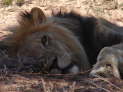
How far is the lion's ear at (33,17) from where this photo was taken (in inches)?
195

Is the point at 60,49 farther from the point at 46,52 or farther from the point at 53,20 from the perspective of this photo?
the point at 53,20

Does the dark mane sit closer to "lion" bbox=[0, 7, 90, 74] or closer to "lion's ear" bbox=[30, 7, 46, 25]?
"lion" bbox=[0, 7, 90, 74]

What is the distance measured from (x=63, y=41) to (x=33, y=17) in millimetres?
467

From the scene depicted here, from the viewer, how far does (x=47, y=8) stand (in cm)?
775

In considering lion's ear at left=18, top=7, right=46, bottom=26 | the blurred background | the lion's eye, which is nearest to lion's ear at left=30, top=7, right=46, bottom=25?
lion's ear at left=18, top=7, right=46, bottom=26

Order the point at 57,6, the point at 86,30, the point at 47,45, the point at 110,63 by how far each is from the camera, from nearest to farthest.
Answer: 1. the point at 110,63
2. the point at 47,45
3. the point at 86,30
4. the point at 57,6

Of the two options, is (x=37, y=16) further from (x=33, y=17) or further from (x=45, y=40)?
(x=45, y=40)

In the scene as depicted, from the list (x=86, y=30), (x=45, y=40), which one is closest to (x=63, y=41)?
(x=45, y=40)

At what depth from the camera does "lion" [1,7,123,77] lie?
4492 millimetres

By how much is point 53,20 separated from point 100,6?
2.77 metres

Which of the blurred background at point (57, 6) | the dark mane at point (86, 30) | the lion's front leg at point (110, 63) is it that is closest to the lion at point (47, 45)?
the dark mane at point (86, 30)

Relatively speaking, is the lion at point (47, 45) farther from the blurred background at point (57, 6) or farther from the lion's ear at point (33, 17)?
the blurred background at point (57, 6)

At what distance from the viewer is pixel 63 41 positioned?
192 inches

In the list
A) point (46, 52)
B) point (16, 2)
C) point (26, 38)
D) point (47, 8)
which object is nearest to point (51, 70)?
point (46, 52)
